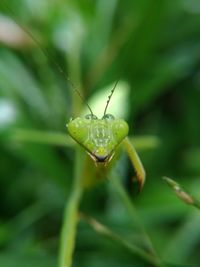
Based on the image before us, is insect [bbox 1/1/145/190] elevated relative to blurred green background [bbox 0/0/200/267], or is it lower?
lower

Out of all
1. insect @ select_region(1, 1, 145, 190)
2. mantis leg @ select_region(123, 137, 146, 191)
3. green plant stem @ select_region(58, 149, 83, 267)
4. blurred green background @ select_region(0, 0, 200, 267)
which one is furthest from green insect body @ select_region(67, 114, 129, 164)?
blurred green background @ select_region(0, 0, 200, 267)

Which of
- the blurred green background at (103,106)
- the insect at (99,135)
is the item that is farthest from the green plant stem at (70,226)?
the insect at (99,135)

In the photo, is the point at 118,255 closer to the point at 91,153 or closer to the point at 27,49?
the point at 91,153

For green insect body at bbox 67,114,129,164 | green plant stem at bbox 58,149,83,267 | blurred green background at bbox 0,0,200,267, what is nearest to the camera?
green insect body at bbox 67,114,129,164

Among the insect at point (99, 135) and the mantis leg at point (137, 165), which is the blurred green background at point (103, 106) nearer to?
the mantis leg at point (137, 165)

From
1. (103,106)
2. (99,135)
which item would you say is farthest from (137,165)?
(103,106)

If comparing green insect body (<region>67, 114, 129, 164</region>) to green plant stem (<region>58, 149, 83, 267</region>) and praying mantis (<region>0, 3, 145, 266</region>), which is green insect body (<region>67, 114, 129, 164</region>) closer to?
praying mantis (<region>0, 3, 145, 266</region>)

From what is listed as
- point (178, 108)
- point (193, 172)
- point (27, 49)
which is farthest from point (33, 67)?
point (193, 172)
